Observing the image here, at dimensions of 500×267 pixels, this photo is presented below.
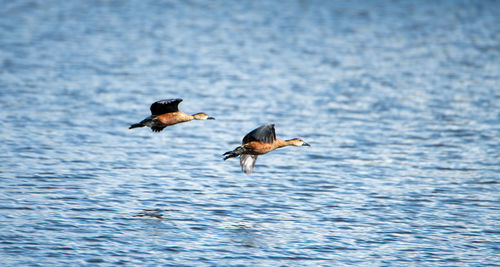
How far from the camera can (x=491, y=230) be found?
53.3ft

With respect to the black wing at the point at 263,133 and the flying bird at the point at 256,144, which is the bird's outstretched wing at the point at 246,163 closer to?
the flying bird at the point at 256,144

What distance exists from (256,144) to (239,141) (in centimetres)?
745

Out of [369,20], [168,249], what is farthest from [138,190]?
[369,20]

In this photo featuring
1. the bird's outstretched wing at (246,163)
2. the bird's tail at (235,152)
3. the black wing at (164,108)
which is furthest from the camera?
the bird's outstretched wing at (246,163)

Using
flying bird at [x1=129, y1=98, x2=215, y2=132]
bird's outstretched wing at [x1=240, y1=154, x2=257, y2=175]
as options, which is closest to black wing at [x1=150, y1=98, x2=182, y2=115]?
flying bird at [x1=129, y1=98, x2=215, y2=132]

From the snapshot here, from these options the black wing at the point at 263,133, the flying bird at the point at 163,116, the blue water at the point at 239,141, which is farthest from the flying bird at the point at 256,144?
the flying bird at the point at 163,116

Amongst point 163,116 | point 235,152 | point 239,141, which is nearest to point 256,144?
point 235,152

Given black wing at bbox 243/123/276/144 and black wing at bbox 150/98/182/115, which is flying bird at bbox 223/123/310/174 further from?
black wing at bbox 150/98/182/115

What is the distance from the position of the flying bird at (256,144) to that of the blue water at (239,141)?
102 centimetres

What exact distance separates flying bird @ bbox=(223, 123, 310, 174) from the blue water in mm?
1016

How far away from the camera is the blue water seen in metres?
14.9

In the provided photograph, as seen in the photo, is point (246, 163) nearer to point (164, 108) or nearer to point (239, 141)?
point (164, 108)

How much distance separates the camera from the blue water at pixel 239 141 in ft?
49.0

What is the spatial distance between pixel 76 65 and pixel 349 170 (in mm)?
17423
